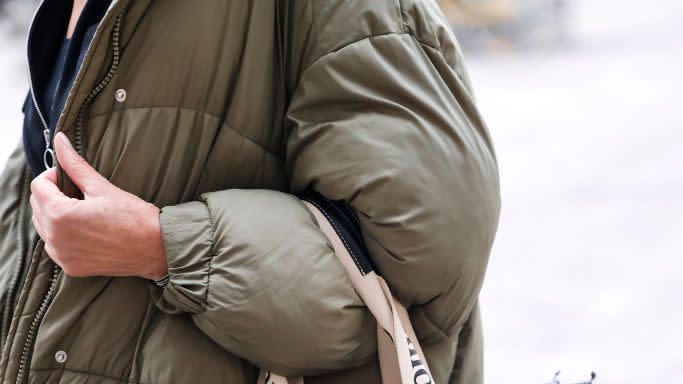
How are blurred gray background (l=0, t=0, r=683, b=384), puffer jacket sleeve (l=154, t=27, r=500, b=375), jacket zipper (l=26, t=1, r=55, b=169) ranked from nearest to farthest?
puffer jacket sleeve (l=154, t=27, r=500, b=375), jacket zipper (l=26, t=1, r=55, b=169), blurred gray background (l=0, t=0, r=683, b=384)

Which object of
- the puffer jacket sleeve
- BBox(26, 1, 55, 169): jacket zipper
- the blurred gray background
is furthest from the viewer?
the blurred gray background

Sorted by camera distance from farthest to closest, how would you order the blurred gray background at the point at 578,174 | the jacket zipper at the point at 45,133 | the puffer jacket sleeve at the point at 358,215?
1. the blurred gray background at the point at 578,174
2. the jacket zipper at the point at 45,133
3. the puffer jacket sleeve at the point at 358,215

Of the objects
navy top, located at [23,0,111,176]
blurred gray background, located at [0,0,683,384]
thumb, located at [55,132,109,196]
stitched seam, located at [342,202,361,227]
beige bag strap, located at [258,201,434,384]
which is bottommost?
blurred gray background, located at [0,0,683,384]

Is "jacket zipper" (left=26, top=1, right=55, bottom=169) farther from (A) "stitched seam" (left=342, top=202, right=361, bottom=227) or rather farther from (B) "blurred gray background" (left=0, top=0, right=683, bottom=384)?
(B) "blurred gray background" (left=0, top=0, right=683, bottom=384)

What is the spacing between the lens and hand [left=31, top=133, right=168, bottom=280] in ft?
2.87

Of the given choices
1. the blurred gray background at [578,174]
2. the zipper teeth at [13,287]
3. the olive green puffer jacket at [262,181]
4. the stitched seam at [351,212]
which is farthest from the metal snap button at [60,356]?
the blurred gray background at [578,174]

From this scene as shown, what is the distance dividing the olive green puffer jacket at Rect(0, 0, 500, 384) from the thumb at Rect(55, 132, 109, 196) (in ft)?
0.05

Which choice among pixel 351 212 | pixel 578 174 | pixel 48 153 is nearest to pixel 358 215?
pixel 351 212

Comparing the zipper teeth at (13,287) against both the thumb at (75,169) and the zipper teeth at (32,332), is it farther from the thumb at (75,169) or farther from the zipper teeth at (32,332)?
the thumb at (75,169)

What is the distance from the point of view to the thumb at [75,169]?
88 cm

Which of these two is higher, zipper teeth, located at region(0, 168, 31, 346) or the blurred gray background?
zipper teeth, located at region(0, 168, 31, 346)

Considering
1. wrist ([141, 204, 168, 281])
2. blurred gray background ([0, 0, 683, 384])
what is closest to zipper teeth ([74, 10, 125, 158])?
wrist ([141, 204, 168, 281])

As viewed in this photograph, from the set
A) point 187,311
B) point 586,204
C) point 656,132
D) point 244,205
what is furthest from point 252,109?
point 656,132

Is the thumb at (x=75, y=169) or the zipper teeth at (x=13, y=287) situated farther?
the zipper teeth at (x=13, y=287)
